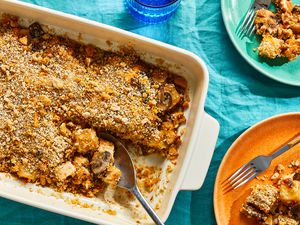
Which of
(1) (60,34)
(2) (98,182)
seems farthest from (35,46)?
(2) (98,182)

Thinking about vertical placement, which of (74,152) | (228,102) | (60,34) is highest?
(60,34)

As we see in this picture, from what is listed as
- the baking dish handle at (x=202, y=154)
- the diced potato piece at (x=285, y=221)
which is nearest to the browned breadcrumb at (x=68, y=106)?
the baking dish handle at (x=202, y=154)

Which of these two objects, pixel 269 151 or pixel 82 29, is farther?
pixel 269 151

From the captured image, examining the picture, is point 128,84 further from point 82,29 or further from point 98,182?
point 98,182

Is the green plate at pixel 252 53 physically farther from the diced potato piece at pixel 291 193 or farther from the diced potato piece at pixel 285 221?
the diced potato piece at pixel 285 221

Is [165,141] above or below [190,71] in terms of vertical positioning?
below

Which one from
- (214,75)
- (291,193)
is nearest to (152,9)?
(214,75)
